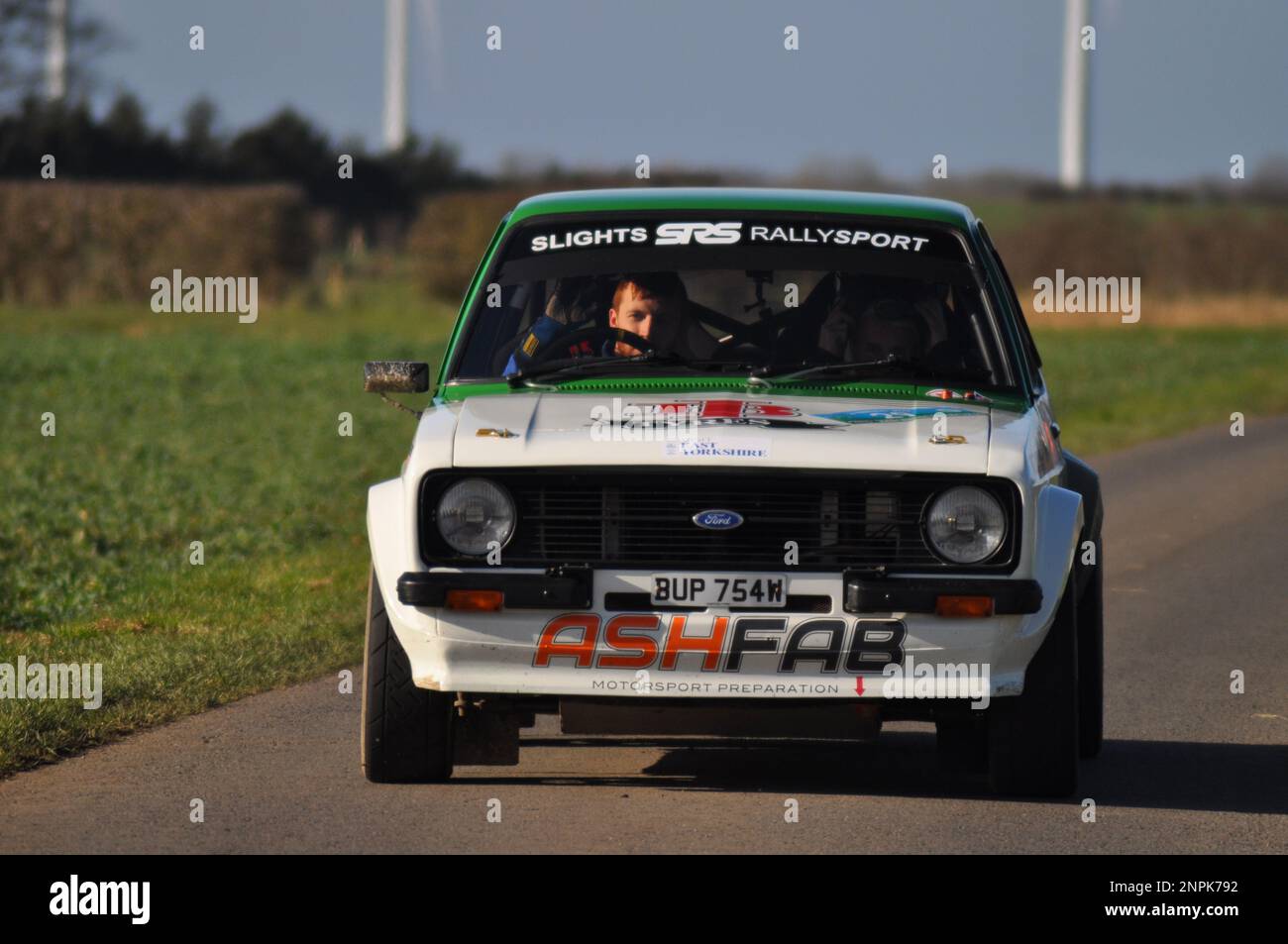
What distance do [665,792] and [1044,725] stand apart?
1160 mm

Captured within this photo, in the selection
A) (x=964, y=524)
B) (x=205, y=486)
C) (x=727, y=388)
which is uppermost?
(x=727, y=388)

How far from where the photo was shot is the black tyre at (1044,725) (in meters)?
6.18

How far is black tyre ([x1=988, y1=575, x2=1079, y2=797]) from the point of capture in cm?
618

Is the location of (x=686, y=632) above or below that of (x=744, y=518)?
below

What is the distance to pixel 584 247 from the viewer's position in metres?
7.27

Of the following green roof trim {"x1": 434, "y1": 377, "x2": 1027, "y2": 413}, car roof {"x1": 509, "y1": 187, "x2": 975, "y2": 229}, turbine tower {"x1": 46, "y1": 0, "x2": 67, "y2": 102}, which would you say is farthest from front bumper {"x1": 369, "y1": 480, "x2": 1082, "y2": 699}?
turbine tower {"x1": 46, "y1": 0, "x2": 67, "y2": 102}

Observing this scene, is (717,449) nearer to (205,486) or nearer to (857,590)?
(857,590)

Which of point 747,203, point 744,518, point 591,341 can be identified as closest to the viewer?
point 744,518

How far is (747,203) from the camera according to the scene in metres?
7.36

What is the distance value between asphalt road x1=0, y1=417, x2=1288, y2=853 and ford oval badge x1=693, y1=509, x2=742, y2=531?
798 mm

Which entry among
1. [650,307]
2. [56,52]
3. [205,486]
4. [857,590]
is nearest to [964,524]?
[857,590]

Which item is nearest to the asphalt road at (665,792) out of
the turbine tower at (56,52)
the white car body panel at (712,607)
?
the white car body panel at (712,607)
